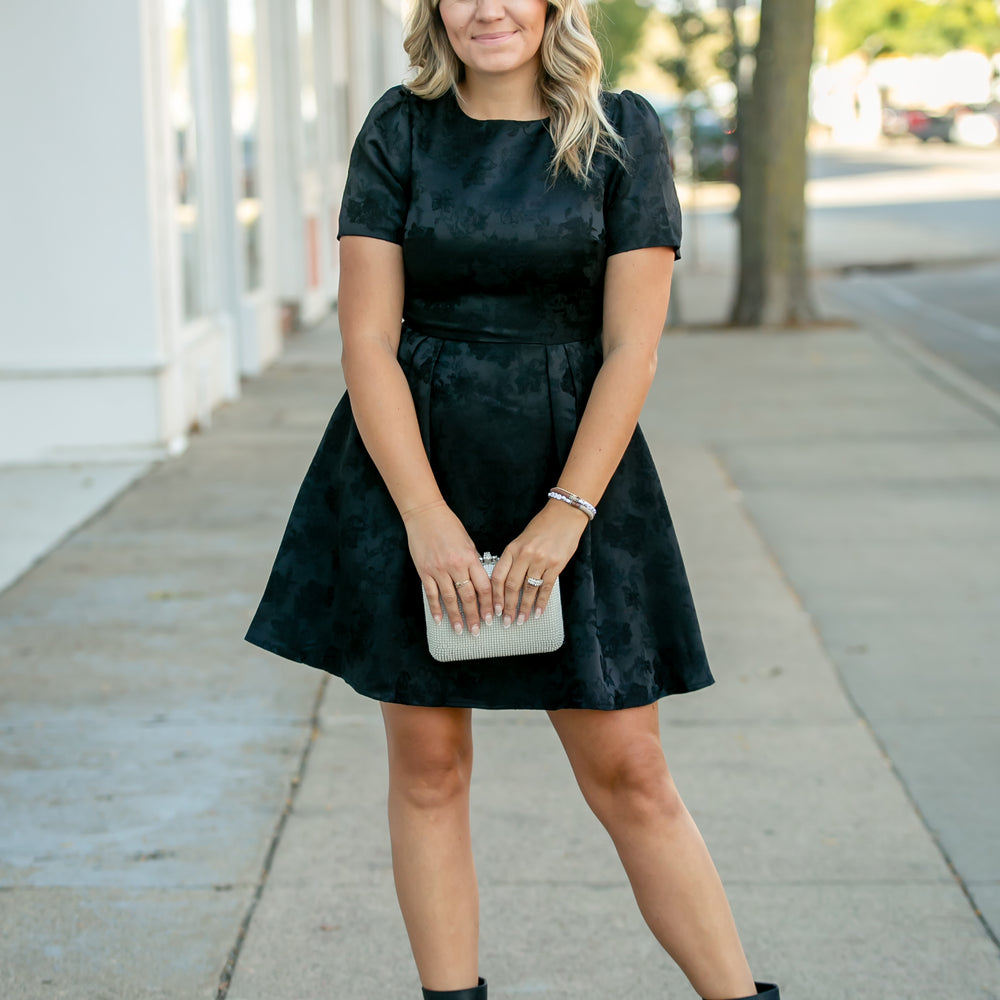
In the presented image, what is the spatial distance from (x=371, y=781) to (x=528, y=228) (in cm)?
198

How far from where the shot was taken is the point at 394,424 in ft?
6.99

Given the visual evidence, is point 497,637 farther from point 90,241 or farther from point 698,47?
point 698,47

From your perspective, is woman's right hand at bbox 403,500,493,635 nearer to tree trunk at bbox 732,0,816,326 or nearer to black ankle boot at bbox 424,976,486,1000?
black ankle boot at bbox 424,976,486,1000

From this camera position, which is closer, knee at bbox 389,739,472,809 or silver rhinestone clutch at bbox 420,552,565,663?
silver rhinestone clutch at bbox 420,552,565,663

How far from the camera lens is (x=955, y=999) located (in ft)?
8.87

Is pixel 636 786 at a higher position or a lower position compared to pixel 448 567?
lower

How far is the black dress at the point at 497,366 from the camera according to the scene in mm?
2148

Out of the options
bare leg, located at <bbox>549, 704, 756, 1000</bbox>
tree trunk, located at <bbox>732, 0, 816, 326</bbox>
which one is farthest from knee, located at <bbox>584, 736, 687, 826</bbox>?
tree trunk, located at <bbox>732, 0, 816, 326</bbox>

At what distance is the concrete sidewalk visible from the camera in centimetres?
287

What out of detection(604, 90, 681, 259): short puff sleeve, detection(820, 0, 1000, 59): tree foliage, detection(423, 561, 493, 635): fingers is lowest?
detection(423, 561, 493, 635): fingers

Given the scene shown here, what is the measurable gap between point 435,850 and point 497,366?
0.76 metres

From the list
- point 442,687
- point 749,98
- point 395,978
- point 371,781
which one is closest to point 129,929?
point 395,978

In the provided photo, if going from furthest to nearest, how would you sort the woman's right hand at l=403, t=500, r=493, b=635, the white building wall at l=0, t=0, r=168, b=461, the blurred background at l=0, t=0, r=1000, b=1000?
1. the white building wall at l=0, t=0, r=168, b=461
2. the blurred background at l=0, t=0, r=1000, b=1000
3. the woman's right hand at l=403, t=500, r=493, b=635

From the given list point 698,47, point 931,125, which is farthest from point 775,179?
point 931,125
